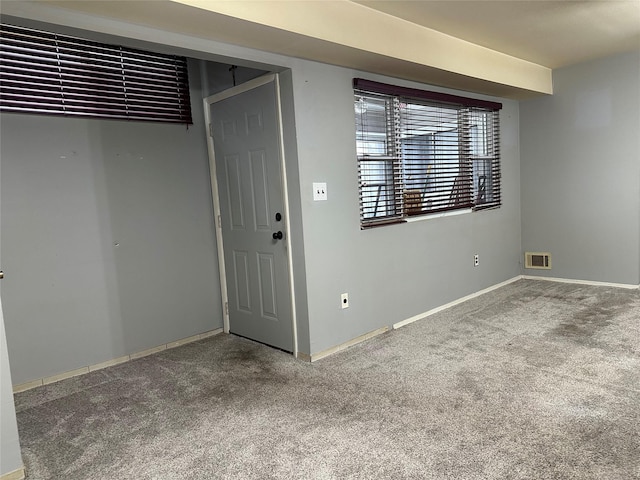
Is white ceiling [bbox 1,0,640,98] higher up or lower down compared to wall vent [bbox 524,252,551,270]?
higher up

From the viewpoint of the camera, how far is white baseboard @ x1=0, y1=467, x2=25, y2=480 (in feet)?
6.34

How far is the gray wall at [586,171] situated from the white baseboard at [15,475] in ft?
16.5

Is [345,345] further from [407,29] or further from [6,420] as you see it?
[407,29]

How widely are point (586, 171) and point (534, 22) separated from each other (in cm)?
208

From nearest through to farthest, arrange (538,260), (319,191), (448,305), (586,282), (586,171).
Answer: (319,191)
(448,305)
(586,171)
(586,282)
(538,260)

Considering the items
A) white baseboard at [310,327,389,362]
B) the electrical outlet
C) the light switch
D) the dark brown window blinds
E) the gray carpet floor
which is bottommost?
the gray carpet floor

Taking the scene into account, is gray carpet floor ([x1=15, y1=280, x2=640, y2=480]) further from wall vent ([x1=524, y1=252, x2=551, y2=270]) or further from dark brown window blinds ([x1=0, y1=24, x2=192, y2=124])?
dark brown window blinds ([x1=0, y1=24, x2=192, y2=124])

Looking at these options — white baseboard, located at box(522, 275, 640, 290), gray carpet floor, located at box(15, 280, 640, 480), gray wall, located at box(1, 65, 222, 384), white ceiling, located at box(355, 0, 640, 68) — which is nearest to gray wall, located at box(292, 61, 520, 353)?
gray carpet floor, located at box(15, 280, 640, 480)

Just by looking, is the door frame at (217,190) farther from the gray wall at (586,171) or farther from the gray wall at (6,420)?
the gray wall at (586,171)

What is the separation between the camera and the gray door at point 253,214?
328 centimetres

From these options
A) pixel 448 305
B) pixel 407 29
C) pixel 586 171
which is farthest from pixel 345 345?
pixel 586 171

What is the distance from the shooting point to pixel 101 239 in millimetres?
3240

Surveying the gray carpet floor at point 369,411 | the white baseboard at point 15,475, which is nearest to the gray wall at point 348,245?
the gray carpet floor at point 369,411

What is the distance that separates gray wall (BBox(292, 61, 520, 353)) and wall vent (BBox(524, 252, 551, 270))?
47.2 inches
